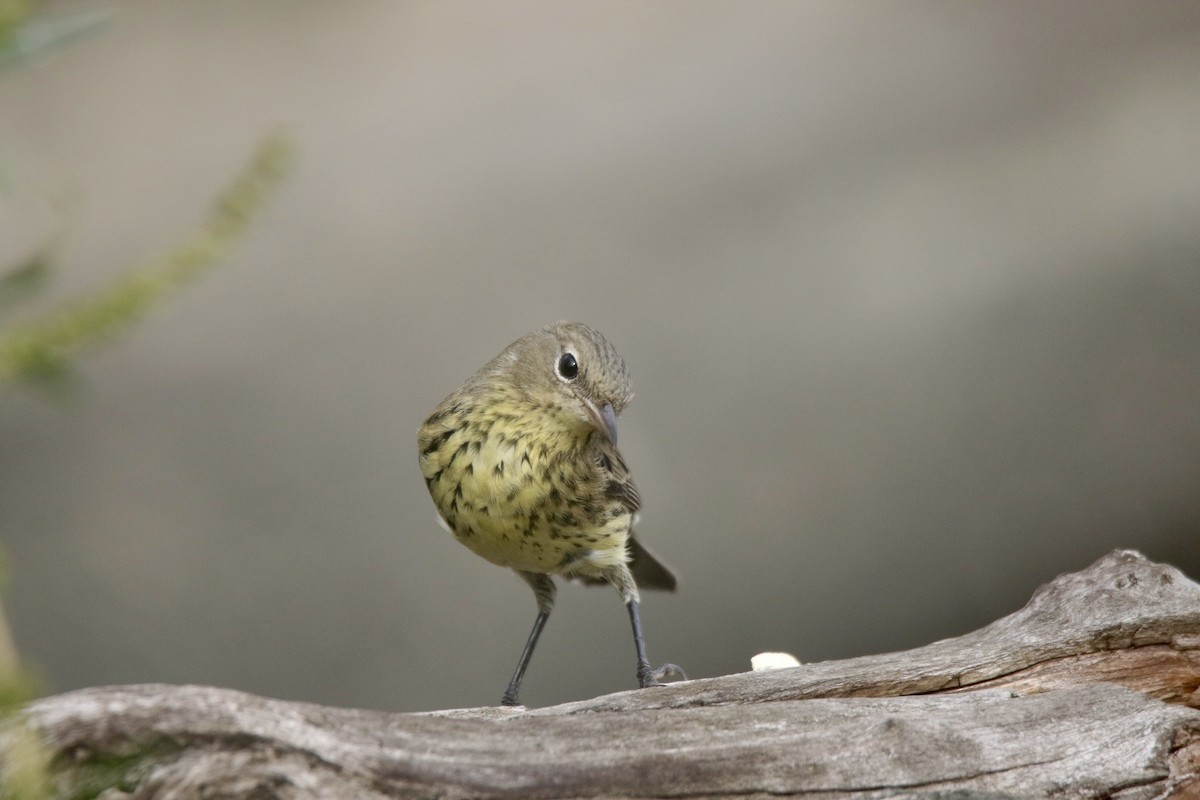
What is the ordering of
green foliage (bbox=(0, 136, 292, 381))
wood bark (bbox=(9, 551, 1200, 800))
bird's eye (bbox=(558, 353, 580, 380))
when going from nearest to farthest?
green foliage (bbox=(0, 136, 292, 381)) → wood bark (bbox=(9, 551, 1200, 800)) → bird's eye (bbox=(558, 353, 580, 380))

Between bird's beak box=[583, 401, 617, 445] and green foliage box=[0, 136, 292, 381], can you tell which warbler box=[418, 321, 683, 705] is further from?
green foliage box=[0, 136, 292, 381]

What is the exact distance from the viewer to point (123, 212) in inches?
233

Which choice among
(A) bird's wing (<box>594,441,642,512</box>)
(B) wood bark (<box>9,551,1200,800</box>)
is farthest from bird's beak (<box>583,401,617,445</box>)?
(B) wood bark (<box>9,551,1200,800</box>)

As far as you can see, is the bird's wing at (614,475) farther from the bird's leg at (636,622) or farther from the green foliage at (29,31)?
the green foliage at (29,31)

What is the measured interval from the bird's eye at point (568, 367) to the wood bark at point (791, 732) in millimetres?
787

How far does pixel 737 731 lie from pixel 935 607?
145 inches

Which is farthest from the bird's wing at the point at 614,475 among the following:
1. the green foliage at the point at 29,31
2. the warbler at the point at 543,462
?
the green foliage at the point at 29,31

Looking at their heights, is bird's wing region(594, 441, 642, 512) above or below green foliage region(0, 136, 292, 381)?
below

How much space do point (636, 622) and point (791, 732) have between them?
949 mm

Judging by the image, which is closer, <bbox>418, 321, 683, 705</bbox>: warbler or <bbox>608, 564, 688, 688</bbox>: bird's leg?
<bbox>418, 321, 683, 705</bbox>: warbler

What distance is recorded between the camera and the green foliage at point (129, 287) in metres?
0.58

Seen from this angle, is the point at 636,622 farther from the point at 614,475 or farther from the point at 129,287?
the point at 129,287

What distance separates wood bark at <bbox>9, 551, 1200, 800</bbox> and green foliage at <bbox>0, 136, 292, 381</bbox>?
0.99 m

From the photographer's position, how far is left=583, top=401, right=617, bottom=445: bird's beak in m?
2.64
